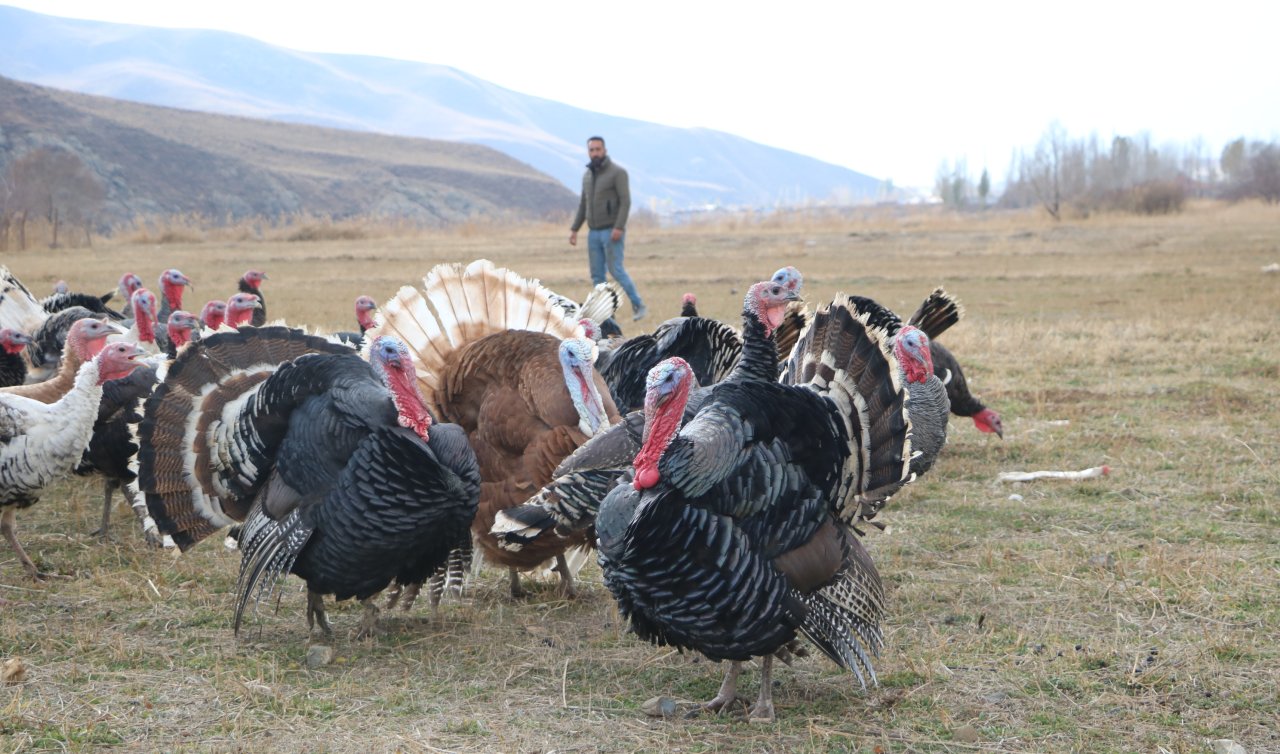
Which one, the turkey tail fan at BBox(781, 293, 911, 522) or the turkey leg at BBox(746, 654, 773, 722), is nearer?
the turkey leg at BBox(746, 654, 773, 722)

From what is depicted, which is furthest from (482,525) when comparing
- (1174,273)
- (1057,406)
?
(1174,273)

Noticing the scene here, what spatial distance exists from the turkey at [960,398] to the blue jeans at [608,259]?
5.89m

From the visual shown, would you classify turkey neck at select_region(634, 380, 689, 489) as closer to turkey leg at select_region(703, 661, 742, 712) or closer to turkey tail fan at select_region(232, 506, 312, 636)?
turkey leg at select_region(703, 661, 742, 712)

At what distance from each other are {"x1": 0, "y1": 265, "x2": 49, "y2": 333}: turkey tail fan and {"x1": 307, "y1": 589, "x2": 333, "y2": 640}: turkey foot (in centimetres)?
433

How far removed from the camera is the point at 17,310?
756 centimetres

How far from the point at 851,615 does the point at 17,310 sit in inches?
253

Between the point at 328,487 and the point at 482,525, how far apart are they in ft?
2.86

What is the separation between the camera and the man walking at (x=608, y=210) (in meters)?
12.5

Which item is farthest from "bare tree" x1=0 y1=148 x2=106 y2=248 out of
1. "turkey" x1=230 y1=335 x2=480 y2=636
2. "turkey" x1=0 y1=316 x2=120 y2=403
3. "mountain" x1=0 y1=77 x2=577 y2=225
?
"turkey" x1=230 y1=335 x2=480 y2=636

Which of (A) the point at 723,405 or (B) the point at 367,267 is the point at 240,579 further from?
(B) the point at 367,267

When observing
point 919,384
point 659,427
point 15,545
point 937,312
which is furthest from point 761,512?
point 937,312

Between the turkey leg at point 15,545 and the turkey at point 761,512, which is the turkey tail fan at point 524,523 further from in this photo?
the turkey leg at point 15,545

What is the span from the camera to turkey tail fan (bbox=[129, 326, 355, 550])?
14.2 feet

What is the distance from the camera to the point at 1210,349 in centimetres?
952
